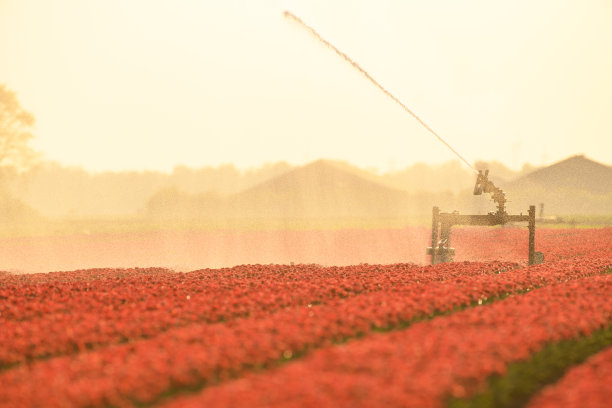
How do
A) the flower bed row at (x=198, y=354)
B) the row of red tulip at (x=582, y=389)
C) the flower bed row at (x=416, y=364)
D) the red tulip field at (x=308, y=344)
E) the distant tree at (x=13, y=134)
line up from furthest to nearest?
the distant tree at (x=13, y=134)
the flower bed row at (x=198, y=354)
the red tulip field at (x=308, y=344)
the row of red tulip at (x=582, y=389)
the flower bed row at (x=416, y=364)

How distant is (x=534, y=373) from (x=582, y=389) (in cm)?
111

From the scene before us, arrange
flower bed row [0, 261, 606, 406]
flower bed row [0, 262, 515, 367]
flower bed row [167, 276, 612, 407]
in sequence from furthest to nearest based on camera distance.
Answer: flower bed row [0, 262, 515, 367] → flower bed row [0, 261, 606, 406] → flower bed row [167, 276, 612, 407]

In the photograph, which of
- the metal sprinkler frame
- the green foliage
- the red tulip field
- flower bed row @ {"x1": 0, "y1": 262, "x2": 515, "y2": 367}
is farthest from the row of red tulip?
the metal sprinkler frame

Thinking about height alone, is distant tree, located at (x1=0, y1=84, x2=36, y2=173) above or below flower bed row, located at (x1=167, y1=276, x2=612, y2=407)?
above

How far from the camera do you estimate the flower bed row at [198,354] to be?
6930 millimetres

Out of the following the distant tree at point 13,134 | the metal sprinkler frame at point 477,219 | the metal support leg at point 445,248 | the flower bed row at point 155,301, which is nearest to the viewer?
the flower bed row at point 155,301

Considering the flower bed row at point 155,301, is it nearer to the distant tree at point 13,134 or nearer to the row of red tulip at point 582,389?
the row of red tulip at point 582,389

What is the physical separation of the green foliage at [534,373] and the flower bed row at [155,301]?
15.5 feet

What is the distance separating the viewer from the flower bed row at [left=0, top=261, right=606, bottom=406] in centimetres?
693

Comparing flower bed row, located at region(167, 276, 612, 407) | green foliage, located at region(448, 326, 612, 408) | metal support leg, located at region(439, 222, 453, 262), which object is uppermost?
metal support leg, located at region(439, 222, 453, 262)

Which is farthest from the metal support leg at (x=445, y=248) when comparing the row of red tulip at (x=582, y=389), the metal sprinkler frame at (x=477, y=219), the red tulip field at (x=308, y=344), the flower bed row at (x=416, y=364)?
the row of red tulip at (x=582, y=389)

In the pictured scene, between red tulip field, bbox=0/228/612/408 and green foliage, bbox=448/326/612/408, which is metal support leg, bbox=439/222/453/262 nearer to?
red tulip field, bbox=0/228/612/408

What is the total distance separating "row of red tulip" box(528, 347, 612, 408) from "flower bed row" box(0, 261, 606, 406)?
2.08 meters

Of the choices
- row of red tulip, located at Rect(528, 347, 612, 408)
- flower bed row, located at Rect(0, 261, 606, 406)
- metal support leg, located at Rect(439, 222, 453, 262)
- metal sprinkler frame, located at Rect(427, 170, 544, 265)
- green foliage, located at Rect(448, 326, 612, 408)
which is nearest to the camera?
row of red tulip, located at Rect(528, 347, 612, 408)
